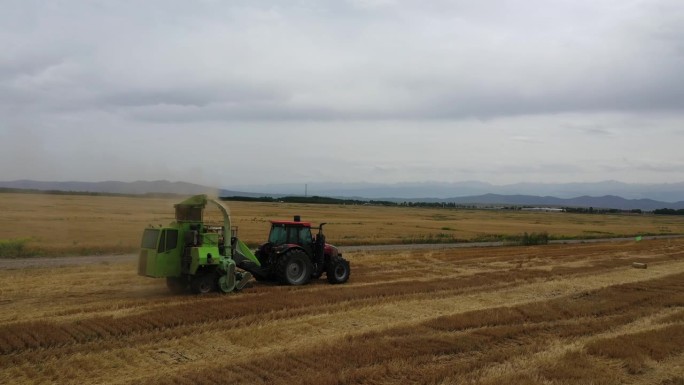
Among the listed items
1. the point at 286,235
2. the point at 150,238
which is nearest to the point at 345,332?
the point at 150,238

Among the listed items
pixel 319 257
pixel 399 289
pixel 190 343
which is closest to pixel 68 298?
pixel 190 343

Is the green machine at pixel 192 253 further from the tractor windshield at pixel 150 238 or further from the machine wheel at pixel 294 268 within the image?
the machine wheel at pixel 294 268

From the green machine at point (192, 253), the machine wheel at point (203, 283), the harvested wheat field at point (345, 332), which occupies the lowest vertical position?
the harvested wheat field at point (345, 332)

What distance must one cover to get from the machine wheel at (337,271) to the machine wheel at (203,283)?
4.06m

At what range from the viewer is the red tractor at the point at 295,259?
17.4 metres

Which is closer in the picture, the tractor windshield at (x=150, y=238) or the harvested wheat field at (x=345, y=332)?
the harvested wheat field at (x=345, y=332)

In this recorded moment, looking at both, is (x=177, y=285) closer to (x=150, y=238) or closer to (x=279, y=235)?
(x=150, y=238)

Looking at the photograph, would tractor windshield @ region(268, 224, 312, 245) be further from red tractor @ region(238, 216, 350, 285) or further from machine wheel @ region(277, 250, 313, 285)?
machine wheel @ region(277, 250, 313, 285)

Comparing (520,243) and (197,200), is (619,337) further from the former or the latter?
(520,243)

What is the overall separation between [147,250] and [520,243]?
36627 millimetres

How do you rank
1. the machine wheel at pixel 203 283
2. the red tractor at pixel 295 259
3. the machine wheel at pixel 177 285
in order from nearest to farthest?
the machine wheel at pixel 203 283, the machine wheel at pixel 177 285, the red tractor at pixel 295 259

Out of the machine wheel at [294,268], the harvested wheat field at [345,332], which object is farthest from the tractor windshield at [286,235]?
the harvested wheat field at [345,332]

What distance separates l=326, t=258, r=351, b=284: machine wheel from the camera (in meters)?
18.3

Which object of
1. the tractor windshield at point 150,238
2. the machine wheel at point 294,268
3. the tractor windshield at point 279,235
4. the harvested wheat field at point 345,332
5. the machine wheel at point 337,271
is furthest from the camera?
the tractor windshield at point 279,235
